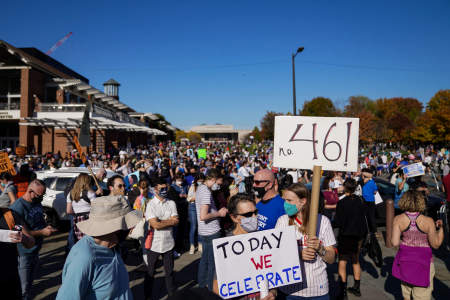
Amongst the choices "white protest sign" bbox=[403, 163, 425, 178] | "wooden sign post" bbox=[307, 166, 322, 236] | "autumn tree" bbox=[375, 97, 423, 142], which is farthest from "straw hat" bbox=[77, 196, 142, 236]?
"autumn tree" bbox=[375, 97, 423, 142]

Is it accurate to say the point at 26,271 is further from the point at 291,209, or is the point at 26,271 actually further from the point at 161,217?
the point at 291,209

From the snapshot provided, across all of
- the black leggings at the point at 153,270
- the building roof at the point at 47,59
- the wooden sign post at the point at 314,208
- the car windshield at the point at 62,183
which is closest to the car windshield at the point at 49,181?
the car windshield at the point at 62,183

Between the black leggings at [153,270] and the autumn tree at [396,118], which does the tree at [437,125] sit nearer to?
the autumn tree at [396,118]

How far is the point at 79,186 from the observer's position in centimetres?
470

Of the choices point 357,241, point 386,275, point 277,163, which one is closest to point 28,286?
point 277,163

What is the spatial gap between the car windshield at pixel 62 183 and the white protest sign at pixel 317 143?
7.68 m

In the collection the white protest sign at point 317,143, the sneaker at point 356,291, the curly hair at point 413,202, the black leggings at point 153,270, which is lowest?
the sneaker at point 356,291

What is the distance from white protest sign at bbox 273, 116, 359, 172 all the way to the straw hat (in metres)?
1.29

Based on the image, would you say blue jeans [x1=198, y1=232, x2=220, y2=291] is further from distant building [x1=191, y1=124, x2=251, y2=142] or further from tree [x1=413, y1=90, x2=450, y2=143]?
distant building [x1=191, y1=124, x2=251, y2=142]

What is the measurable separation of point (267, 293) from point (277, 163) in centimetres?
106

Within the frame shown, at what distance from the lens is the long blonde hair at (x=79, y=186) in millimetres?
4656

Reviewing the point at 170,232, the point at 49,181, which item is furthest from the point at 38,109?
the point at 170,232

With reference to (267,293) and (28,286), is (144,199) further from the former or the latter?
(267,293)

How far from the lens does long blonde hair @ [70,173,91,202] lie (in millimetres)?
4656
